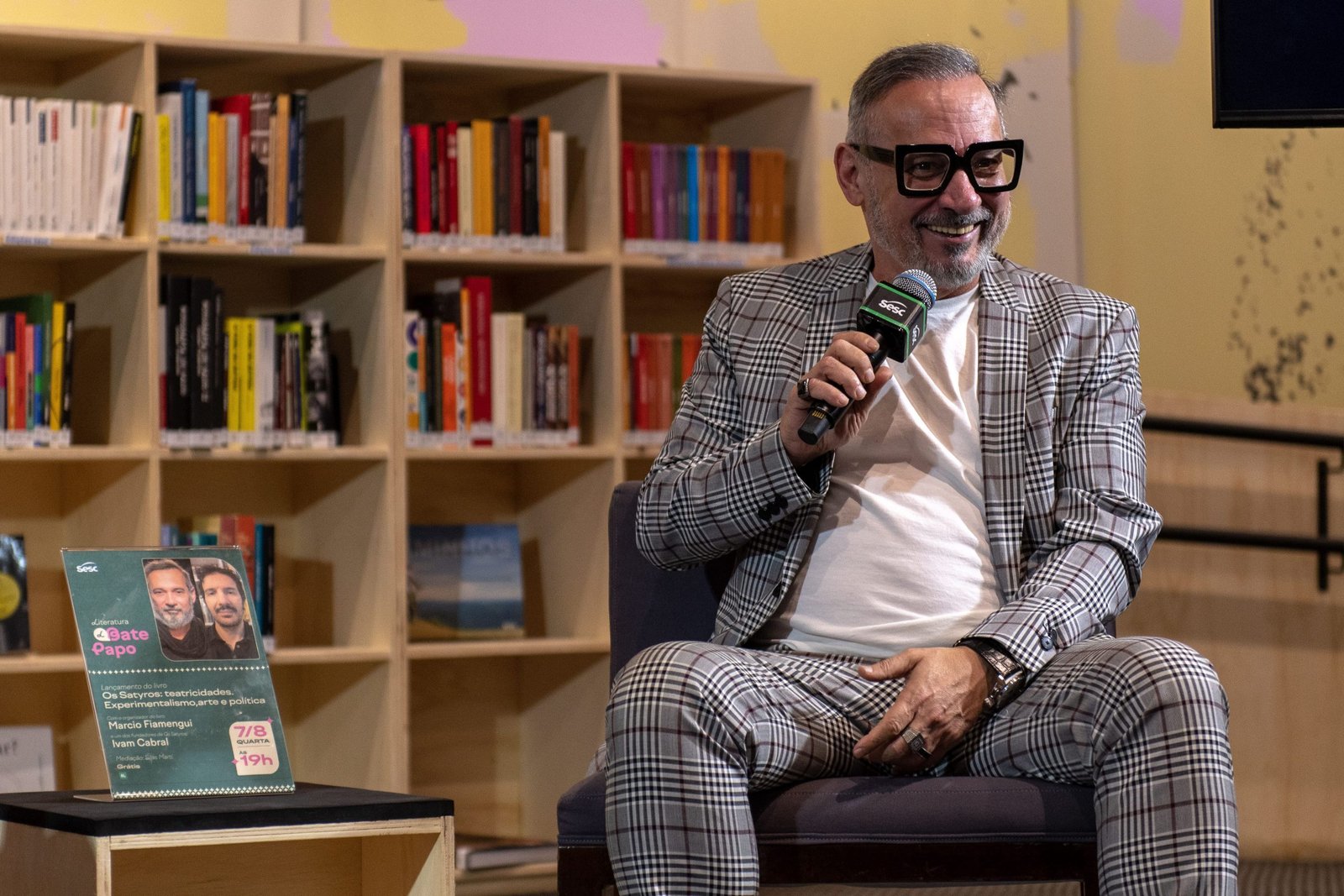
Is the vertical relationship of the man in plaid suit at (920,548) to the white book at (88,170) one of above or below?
below

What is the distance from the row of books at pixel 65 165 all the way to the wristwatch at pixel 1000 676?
6.98ft

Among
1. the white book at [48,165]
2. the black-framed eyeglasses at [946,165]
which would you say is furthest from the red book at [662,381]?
the black-framed eyeglasses at [946,165]

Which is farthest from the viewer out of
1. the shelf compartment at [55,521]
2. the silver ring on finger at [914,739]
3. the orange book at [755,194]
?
the orange book at [755,194]

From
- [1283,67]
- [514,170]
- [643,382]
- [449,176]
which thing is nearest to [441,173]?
[449,176]

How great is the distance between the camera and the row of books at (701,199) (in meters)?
3.81

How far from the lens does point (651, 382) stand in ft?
12.5

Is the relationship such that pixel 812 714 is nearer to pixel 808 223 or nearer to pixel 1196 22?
pixel 808 223

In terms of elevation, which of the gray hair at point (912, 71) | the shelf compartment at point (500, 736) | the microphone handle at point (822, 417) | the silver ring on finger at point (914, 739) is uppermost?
the gray hair at point (912, 71)

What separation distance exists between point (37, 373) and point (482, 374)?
2.91 ft

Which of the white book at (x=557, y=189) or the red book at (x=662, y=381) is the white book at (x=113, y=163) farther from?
the red book at (x=662, y=381)

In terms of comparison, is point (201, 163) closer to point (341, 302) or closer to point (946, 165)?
point (341, 302)

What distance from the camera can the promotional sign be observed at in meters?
1.93

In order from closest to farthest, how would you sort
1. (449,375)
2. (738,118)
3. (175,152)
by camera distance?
(175,152)
(449,375)
(738,118)

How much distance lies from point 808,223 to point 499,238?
0.73m
